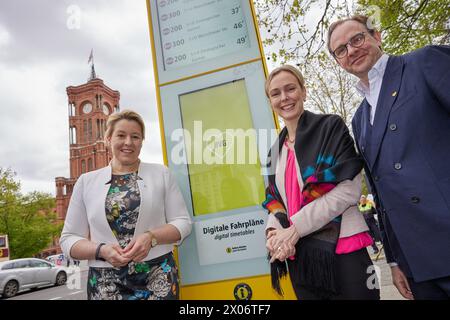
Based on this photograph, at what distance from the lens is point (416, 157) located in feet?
4.15

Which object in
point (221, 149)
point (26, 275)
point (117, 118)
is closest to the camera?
point (117, 118)

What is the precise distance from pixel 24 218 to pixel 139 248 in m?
33.3

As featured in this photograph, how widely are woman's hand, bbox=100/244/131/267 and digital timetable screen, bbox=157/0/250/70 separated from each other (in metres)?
1.33

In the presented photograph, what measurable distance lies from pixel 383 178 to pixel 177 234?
3.57 feet

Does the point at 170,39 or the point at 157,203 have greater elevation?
the point at 170,39

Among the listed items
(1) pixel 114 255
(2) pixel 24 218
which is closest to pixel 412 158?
(1) pixel 114 255

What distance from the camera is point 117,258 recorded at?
1516mm

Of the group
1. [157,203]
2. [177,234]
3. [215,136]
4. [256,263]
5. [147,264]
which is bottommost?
[256,263]

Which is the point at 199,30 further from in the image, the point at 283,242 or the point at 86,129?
the point at 86,129

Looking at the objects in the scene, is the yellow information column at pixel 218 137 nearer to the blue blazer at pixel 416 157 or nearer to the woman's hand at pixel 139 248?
the woman's hand at pixel 139 248

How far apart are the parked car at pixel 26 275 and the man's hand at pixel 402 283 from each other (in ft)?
47.2

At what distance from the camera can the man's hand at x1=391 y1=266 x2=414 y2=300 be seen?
1.47 metres
